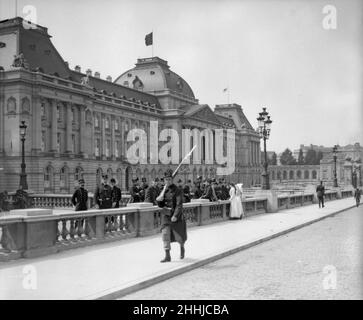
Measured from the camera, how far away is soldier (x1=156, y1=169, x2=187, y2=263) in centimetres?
1102

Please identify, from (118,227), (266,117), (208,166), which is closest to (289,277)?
(118,227)

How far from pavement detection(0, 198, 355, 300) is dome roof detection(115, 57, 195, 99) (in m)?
78.4

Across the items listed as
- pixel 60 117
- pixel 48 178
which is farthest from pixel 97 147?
pixel 48 178

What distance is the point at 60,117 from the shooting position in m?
57.8

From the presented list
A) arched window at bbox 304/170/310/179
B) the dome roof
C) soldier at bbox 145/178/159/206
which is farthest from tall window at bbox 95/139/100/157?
arched window at bbox 304/170/310/179

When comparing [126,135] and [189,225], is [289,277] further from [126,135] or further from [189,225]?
[126,135]

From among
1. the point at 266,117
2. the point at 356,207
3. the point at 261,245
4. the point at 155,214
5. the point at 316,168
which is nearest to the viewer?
the point at 261,245

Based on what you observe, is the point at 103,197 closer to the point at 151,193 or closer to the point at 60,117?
the point at 151,193

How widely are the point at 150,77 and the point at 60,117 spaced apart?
3815 centimetres

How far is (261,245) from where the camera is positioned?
1473 cm

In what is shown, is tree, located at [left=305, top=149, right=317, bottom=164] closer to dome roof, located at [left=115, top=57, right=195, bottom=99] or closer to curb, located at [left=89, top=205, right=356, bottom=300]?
dome roof, located at [left=115, top=57, right=195, bottom=99]

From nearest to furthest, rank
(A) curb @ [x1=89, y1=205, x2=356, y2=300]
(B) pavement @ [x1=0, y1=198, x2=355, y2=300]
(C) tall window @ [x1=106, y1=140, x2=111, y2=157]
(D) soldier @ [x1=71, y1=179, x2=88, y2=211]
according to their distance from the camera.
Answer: (A) curb @ [x1=89, y1=205, x2=356, y2=300]
(B) pavement @ [x1=0, y1=198, x2=355, y2=300]
(D) soldier @ [x1=71, y1=179, x2=88, y2=211]
(C) tall window @ [x1=106, y1=140, x2=111, y2=157]
